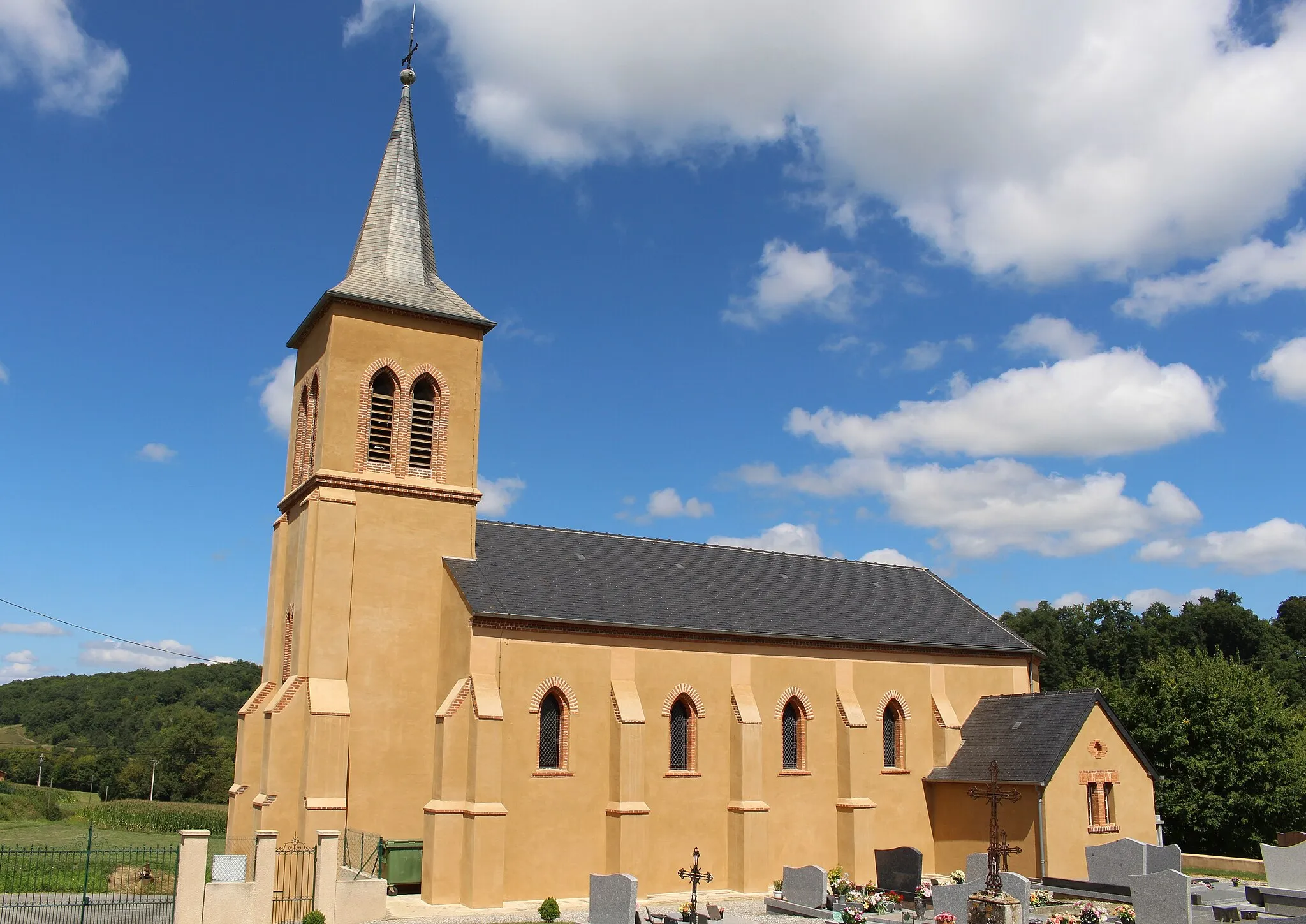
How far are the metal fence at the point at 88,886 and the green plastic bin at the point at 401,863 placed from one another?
448cm

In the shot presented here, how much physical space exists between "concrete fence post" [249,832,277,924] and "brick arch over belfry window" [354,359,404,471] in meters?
9.42

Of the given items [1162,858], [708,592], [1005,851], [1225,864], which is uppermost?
[708,592]

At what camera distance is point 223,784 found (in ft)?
252

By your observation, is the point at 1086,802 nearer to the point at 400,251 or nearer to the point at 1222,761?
the point at 1222,761

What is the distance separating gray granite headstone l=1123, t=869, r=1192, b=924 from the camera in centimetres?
1897

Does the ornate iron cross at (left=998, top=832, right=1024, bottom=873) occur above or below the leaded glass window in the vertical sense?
below

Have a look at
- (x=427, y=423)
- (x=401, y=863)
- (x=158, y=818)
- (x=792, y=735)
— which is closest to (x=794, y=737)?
(x=792, y=735)

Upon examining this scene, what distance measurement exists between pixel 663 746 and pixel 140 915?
12434 mm

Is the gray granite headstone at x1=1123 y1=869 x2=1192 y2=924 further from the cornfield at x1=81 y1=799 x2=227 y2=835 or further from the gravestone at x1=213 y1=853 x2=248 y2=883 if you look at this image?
the cornfield at x1=81 y1=799 x2=227 y2=835

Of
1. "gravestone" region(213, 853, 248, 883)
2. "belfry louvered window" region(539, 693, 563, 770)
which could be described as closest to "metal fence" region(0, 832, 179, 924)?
"gravestone" region(213, 853, 248, 883)

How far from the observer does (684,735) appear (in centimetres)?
2727

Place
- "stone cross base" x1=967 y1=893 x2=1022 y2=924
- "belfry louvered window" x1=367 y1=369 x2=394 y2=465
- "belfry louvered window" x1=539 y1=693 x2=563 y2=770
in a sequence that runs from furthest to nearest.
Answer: "belfry louvered window" x1=367 y1=369 x2=394 y2=465, "belfry louvered window" x1=539 y1=693 x2=563 y2=770, "stone cross base" x1=967 y1=893 x2=1022 y2=924

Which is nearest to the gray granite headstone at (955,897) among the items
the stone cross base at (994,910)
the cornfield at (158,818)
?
the stone cross base at (994,910)

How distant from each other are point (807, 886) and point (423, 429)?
14780 mm
